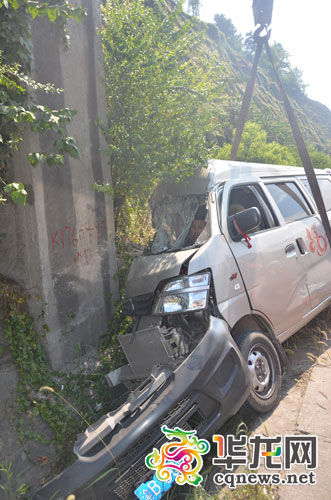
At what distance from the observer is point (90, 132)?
4.49 meters

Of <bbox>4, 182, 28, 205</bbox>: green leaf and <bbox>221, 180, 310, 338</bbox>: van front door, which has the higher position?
<bbox>4, 182, 28, 205</bbox>: green leaf

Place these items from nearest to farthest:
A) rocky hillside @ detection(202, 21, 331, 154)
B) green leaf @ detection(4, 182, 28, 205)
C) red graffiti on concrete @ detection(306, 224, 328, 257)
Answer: green leaf @ detection(4, 182, 28, 205), red graffiti on concrete @ detection(306, 224, 328, 257), rocky hillside @ detection(202, 21, 331, 154)

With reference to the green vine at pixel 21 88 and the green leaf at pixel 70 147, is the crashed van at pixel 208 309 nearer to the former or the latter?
the green leaf at pixel 70 147

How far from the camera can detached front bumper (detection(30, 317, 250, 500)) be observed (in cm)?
233

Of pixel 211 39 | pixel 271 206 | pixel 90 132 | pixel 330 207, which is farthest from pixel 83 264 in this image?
pixel 211 39

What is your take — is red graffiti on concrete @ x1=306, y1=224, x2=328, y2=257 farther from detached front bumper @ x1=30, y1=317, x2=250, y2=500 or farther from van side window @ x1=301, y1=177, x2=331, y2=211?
detached front bumper @ x1=30, y1=317, x2=250, y2=500

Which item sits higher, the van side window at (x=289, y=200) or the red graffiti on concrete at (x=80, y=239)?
the van side window at (x=289, y=200)

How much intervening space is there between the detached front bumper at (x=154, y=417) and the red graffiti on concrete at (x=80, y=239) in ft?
6.22

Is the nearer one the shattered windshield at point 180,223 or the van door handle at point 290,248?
the shattered windshield at point 180,223

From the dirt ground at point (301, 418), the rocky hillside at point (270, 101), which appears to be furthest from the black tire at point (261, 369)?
the rocky hillside at point (270, 101)

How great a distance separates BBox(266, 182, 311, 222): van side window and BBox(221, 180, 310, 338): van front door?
132 mm

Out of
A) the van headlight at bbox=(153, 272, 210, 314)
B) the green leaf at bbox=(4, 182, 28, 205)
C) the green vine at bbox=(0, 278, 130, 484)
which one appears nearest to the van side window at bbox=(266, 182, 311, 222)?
the van headlight at bbox=(153, 272, 210, 314)

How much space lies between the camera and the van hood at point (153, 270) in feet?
10.7

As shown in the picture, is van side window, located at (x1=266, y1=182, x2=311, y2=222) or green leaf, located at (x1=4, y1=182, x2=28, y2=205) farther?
van side window, located at (x1=266, y1=182, x2=311, y2=222)
